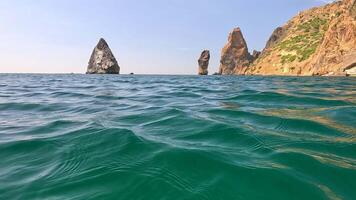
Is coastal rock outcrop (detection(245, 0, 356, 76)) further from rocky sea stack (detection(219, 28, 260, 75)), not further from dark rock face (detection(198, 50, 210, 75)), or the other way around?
dark rock face (detection(198, 50, 210, 75))

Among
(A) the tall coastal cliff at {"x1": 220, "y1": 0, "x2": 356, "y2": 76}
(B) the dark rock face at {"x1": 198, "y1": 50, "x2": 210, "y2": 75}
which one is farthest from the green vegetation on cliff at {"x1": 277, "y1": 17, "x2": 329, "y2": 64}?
(B) the dark rock face at {"x1": 198, "y1": 50, "x2": 210, "y2": 75}

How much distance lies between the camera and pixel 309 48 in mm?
101562

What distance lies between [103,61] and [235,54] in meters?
72.9

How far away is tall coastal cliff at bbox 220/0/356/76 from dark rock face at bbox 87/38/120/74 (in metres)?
61.8

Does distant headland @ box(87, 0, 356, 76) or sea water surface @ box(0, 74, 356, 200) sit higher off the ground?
distant headland @ box(87, 0, 356, 76)

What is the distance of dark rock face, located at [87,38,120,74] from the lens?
521ft

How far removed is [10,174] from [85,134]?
6.22ft

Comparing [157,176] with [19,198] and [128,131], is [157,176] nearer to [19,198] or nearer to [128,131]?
[19,198]

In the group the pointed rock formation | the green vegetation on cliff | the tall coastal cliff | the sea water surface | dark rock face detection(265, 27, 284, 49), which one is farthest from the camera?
the pointed rock formation

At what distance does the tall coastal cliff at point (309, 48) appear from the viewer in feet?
212

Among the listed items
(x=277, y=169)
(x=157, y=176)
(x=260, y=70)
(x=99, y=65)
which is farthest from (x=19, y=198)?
(x=99, y=65)

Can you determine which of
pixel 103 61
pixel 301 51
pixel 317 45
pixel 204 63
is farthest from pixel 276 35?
pixel 103 61

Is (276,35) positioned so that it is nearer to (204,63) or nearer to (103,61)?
→ (204,63)

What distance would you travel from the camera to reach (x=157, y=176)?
3.41 m
